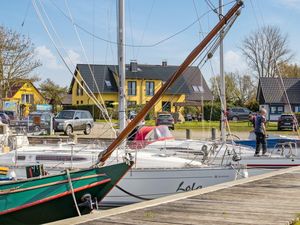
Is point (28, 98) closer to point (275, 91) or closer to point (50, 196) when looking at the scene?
point (275, 91)

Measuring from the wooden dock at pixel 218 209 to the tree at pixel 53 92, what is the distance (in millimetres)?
66192

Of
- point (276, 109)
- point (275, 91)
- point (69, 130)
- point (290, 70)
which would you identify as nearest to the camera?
point (69, 130)

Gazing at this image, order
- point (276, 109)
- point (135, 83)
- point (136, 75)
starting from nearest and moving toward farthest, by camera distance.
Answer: point (276, 109)
point (136, 75)
point (135, 83)

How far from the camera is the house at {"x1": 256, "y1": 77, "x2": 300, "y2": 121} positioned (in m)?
64.6

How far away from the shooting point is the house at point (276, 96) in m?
64.6

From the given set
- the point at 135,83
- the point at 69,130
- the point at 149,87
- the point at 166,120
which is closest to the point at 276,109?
the point at 149,87

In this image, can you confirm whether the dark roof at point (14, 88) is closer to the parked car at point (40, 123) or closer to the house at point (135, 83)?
the house at point (135, 83)

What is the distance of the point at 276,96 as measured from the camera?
6575cm

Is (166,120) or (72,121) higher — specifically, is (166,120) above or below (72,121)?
above

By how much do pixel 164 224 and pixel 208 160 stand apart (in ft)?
26.1

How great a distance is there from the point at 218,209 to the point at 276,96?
197 feet

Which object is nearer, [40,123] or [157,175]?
[157,175]

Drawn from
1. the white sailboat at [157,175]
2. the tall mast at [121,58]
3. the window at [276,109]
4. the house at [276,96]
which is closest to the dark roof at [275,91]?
the house at [276,96]

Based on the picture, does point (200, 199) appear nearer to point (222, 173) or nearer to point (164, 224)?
point (164, 224)
